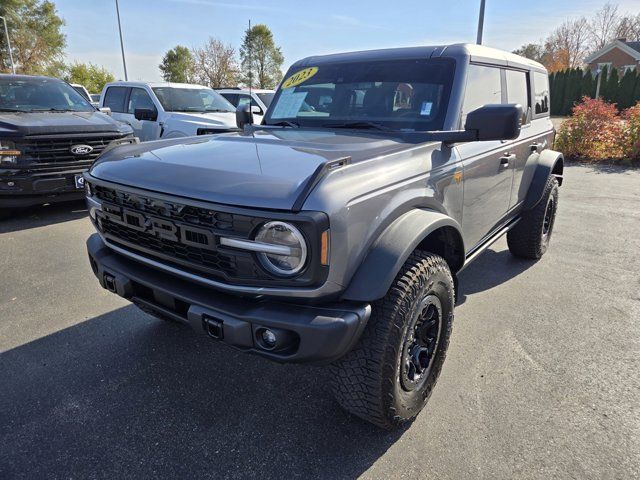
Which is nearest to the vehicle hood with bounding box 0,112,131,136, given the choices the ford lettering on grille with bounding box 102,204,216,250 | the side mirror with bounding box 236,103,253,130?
the side mirror with bounding box 236,103,253,130

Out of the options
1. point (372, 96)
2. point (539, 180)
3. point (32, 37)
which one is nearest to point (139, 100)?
point (372, 96)

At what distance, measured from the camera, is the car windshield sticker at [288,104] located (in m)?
3.38

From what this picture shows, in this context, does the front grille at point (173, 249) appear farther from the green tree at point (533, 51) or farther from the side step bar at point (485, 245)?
the green tree at point (533, 51)

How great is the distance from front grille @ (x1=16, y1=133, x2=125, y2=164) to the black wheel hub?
5403 mm

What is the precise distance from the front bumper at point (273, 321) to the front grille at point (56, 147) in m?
4.64

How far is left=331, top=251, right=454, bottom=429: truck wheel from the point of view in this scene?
1.95 m

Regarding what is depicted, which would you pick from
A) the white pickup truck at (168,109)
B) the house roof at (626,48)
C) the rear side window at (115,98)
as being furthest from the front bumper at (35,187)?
the house roof at (626,48)

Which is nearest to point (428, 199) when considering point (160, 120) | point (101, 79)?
point (160, 120)

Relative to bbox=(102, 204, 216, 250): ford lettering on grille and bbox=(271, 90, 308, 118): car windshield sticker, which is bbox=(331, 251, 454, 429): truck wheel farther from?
bbox=(271, 90, 308, 118): car windshield sticker

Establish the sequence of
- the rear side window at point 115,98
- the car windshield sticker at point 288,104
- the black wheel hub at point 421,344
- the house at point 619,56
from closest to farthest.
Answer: the black wheel hub at point 421,344, the car windshield sticker at point 288,104, the rear side window at point 115,98, the house at point 619,56

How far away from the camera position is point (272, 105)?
360cm

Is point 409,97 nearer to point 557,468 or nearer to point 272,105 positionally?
point 272,105

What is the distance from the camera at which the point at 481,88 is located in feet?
10.2

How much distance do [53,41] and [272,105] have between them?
143 feet
